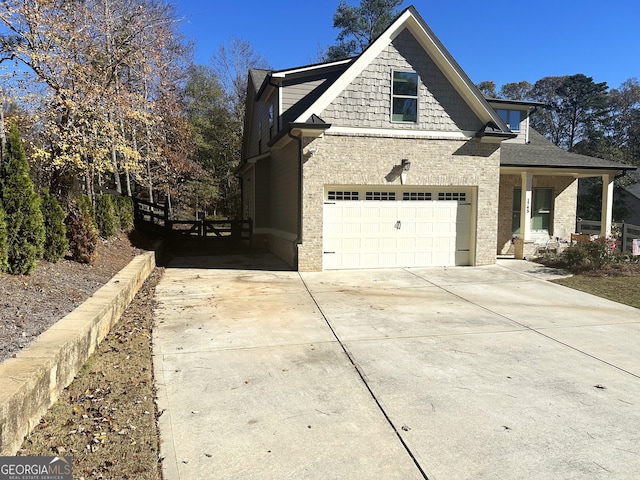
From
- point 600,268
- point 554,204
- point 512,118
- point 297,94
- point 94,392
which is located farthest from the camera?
point 512,118

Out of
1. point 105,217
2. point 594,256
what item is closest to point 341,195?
point 105,217

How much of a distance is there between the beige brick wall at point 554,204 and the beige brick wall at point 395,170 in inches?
98.6

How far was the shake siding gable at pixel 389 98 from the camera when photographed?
11406 mm

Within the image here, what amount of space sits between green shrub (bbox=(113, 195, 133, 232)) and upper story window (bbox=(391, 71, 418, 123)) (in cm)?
896

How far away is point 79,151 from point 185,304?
7.06 m

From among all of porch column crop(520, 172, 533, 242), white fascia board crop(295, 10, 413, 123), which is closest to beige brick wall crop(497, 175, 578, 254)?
porch column crop(520, 172, 533, 242)

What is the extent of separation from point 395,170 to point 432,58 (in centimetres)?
328

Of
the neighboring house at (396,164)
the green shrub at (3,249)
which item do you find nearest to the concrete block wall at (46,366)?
the green shrub at (3,249)

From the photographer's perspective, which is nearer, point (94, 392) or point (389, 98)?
point (94, 392)

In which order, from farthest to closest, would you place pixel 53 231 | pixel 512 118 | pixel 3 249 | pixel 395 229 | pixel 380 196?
pixel 512 118
pixel 395 229
pixel 380 196
pixel 53 231
pixel 3 249

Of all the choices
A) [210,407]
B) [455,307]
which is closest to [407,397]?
[210,407]

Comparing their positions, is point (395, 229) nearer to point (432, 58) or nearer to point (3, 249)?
point (432, 58)

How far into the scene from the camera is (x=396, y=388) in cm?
430

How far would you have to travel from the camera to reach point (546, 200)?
15.4 m
